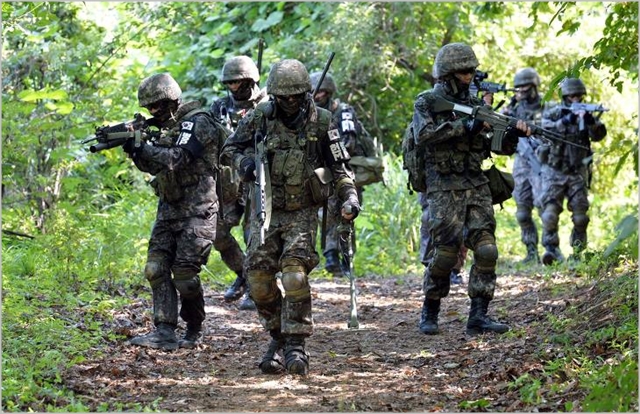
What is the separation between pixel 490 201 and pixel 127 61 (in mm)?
8472

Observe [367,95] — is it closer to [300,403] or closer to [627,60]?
[627,60]

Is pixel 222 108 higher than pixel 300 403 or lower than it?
higher

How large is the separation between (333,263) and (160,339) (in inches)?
201

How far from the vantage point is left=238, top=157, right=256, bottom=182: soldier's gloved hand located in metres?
7.26

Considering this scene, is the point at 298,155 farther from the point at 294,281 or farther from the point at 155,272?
the point at 155,272

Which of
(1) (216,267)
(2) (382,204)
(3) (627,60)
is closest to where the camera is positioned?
(3) (627,60)

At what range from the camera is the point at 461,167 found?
8359mm

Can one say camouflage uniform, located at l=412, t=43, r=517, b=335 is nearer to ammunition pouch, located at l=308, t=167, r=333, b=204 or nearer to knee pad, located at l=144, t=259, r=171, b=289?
ammunition pouch, located at l=308, t=167, r=333, b=204

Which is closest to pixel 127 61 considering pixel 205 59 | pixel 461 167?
pixel 205 59

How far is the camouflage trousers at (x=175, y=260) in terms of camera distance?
802cm

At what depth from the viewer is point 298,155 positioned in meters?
7.22

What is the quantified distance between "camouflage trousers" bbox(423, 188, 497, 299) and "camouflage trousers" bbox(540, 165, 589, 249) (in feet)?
15.5

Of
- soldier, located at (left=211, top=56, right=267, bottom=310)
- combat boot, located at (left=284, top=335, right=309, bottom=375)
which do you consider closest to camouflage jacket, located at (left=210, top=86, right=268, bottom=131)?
soldier, located at (left=211, top=56, right=267, bottom=310)

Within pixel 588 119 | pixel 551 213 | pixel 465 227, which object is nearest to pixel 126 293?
pixel 465 227
